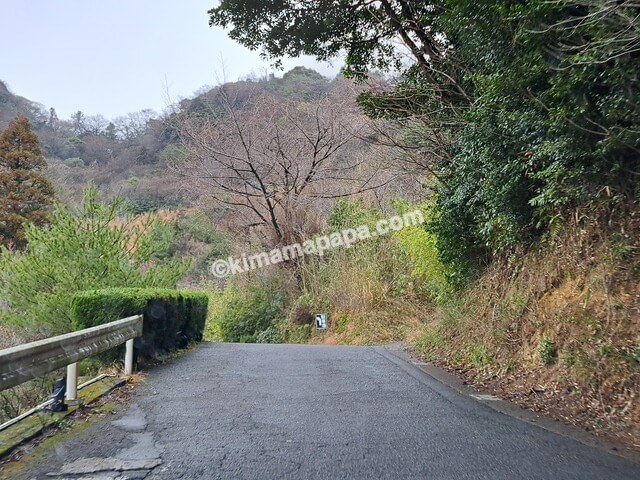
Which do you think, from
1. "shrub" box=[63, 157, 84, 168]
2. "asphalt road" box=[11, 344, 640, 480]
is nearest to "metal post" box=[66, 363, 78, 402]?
"asphalt road" box=[11, 344, 640, 480]

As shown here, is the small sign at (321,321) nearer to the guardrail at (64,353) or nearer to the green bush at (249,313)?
the green bush at (249,313)

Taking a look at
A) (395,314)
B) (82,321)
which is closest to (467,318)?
(82,321)

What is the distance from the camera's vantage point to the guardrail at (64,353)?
4.22 meters

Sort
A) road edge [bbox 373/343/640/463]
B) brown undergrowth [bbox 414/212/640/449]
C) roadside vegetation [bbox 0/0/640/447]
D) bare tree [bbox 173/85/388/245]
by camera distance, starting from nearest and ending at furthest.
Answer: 1. road edge [bbox 373/343/640/463]
2. brown undergrowth [bbox 414/212/640/449]
3. roadside vegetation [bbox 0/0/640/447]
4. bare tree [bbox 173/85/388/245]

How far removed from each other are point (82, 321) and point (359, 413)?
4.79m

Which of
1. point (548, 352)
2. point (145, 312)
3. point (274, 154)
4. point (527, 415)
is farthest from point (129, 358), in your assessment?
point (274, 154)

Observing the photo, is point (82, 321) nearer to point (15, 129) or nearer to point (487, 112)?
point (487, 112)

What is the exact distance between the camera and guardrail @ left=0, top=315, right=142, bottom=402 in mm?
4223

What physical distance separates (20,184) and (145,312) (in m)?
16.2

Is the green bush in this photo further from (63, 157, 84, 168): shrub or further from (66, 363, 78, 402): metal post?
(63, 157, 84, 168): shrub

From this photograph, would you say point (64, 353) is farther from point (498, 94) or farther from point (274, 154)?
point (274, 154)

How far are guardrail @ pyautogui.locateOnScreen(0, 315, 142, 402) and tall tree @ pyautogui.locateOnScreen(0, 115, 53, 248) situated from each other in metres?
16.1

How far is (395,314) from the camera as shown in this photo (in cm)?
1908

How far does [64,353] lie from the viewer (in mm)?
5281
